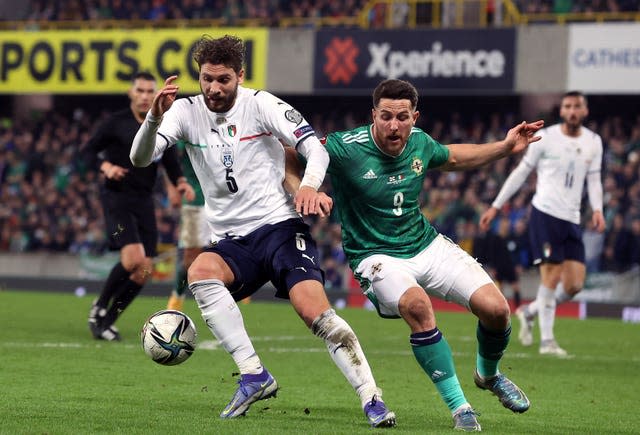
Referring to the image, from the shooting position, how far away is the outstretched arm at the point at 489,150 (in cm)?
730

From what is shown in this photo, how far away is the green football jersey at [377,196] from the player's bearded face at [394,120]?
0.14 m

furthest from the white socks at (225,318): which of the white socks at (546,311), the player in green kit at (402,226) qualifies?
the white socks at (546,311)

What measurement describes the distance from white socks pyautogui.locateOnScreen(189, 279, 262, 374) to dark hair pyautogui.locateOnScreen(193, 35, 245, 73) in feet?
3.93

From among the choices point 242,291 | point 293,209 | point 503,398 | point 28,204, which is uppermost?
point 293,209

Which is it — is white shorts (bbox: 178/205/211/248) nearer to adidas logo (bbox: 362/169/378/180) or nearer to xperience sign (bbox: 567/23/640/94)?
adidas logo (bbox: 362/169/378/180)

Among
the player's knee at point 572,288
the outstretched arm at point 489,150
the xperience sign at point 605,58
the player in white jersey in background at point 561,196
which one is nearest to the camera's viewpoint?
the outstretched arm at point 489,150

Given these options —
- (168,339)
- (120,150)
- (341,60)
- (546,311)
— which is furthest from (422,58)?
(168,339)

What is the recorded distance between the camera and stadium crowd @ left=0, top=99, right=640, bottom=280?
2214cm

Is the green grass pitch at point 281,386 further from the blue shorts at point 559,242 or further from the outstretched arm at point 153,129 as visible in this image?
the outstretched arm at point 153,129

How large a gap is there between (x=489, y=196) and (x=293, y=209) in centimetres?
1745

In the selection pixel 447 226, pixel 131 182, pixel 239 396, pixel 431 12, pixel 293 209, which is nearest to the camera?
pixel 239 396

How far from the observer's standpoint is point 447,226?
23750 mm

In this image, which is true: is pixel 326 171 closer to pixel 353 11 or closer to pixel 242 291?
pixel 242 291

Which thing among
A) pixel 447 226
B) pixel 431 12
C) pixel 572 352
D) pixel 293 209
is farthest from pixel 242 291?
pixel 431 12
